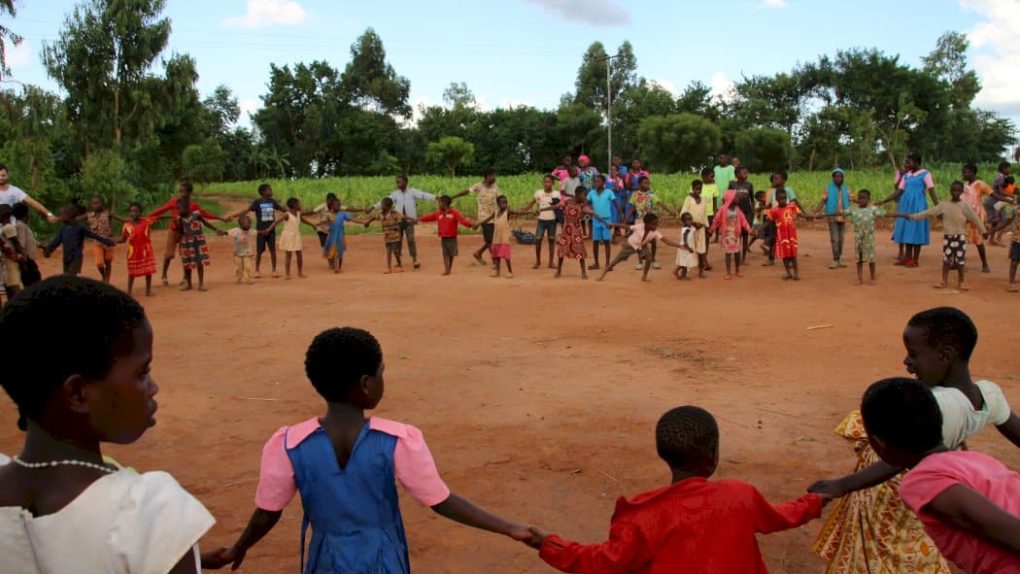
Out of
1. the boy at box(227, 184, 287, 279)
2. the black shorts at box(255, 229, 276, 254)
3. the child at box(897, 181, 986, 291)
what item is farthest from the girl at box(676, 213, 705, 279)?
the black shorts at box(255, 229, 276, 254)

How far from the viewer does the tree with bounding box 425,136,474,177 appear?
172ft

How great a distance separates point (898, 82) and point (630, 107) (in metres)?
17.1

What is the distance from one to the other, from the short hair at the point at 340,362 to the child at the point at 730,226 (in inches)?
490

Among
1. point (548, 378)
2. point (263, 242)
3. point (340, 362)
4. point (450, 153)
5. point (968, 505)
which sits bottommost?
point (548, 378)

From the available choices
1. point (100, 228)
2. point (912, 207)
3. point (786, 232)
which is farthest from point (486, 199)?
point (912, 207)

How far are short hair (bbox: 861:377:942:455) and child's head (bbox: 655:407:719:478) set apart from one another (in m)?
0.50

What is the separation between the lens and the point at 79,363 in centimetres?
155

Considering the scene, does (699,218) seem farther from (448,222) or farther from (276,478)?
(276,478)

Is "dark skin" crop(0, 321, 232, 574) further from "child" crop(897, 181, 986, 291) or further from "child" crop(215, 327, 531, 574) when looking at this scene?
"child" crop(897, 181, 986, 291)

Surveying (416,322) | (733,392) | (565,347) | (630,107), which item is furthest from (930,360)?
(630,107)

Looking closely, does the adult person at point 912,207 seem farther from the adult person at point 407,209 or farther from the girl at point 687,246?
the adult person at point 407,209

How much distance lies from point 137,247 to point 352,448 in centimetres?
1209

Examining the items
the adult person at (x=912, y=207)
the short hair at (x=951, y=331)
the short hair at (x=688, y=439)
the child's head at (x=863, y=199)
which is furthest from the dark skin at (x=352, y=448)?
the adult person at (x=912, y=207)

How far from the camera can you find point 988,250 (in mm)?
16750
